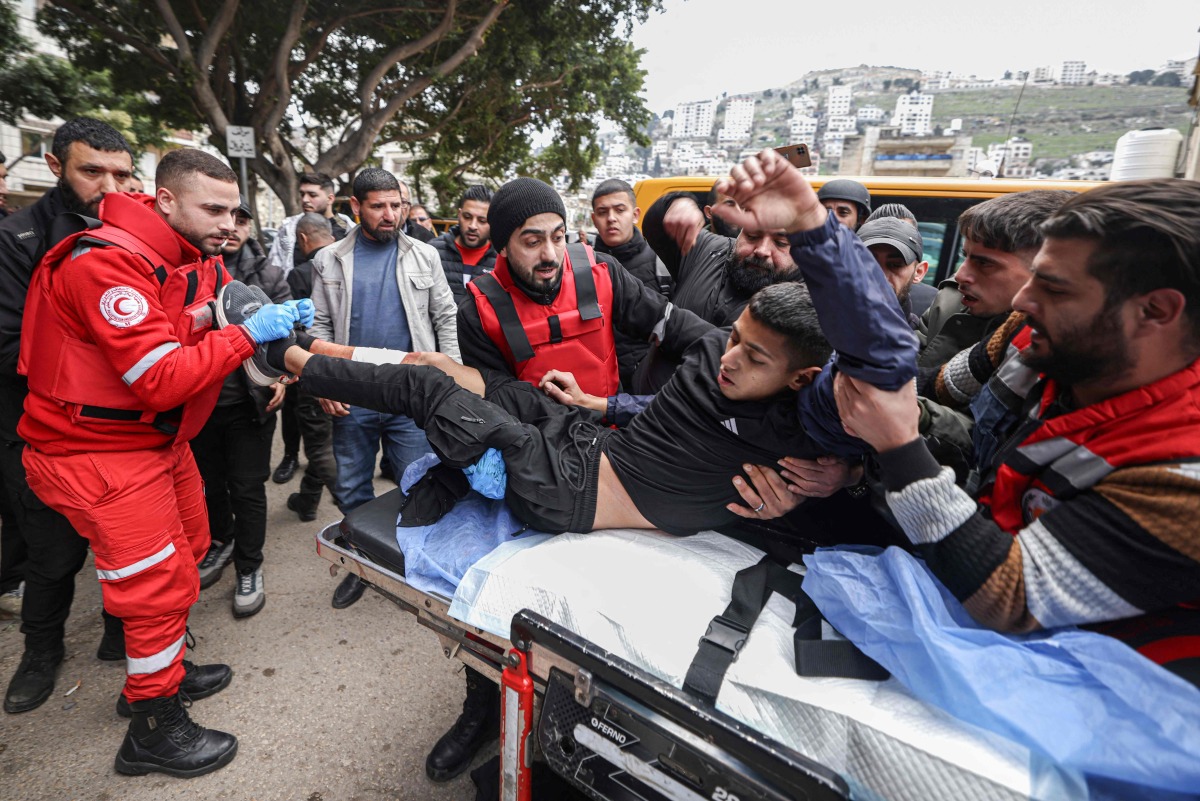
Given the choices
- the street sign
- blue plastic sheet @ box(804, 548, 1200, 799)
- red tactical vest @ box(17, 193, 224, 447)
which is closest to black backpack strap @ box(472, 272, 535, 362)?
red tactical vest @ box(17, 193, 224, 447)

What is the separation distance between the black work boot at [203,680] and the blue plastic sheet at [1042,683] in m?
2.41

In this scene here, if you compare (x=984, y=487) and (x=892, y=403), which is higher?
(x=892, y=403)

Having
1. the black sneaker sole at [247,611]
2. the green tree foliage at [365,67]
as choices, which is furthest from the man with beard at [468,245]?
the green tree foliage at [365,67]

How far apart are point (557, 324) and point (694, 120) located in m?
196

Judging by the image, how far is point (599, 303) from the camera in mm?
2461

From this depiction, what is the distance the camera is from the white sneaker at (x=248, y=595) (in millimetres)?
2801

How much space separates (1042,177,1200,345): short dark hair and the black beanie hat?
1.69 meters

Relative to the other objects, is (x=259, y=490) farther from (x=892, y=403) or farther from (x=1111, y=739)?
(x=1111, y=739)

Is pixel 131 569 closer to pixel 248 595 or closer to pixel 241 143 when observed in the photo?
pixel 248 595

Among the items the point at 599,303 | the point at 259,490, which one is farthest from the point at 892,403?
the point at 259,490

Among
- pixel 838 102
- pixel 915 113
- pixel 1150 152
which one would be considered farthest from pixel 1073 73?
pixel 1150 152

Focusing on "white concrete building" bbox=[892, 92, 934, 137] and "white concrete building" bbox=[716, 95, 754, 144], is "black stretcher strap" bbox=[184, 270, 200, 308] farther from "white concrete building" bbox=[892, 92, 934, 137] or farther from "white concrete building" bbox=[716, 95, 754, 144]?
"white concrete building" bbox=[716, 95, 754, 144]

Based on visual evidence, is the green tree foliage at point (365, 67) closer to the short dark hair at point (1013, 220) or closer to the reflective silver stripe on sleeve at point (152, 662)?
the reflective silver stripe on sleeve at point (152, 662)

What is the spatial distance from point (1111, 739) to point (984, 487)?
1.80 feet
